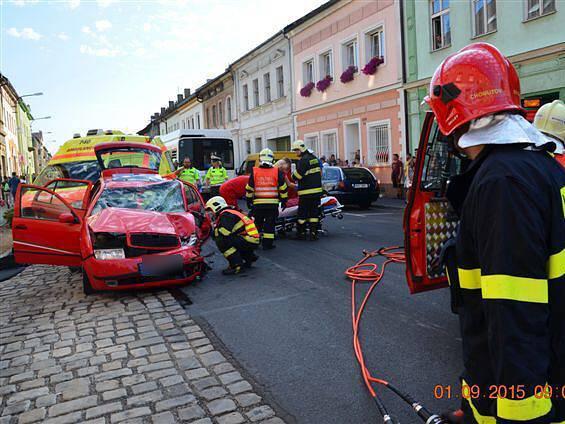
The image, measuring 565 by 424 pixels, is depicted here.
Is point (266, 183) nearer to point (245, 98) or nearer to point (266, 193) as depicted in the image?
point (266, 193)

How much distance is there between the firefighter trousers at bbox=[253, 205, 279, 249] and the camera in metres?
9.49

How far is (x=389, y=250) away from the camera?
8.31m

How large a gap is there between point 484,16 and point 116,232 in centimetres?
1457

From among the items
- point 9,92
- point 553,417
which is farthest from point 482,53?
point 9,92

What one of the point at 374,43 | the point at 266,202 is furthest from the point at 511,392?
the point at 374,43

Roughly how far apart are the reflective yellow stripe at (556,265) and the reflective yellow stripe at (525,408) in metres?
0.33

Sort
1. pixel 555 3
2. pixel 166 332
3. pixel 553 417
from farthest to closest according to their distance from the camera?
pixel 555 3
pixel 166 332
pixel 553 417

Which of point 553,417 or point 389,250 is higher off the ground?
point 553,417

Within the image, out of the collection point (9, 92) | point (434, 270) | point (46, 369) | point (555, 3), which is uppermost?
point (9, 92)

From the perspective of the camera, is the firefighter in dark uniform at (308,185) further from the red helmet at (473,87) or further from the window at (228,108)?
the window at (228,108)

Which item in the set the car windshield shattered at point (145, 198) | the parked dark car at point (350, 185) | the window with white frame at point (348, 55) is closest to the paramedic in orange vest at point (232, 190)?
the car windshield shattered at point (145, 198)

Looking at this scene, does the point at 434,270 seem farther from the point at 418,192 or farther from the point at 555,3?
the point at 555,3

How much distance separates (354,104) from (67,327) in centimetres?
1937

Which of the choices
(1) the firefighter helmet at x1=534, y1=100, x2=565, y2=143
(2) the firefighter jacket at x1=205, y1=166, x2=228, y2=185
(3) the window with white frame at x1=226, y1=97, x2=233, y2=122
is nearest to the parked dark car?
(2) the firefighter jacket at x1=205, y1=166, x2=228, y2=185
